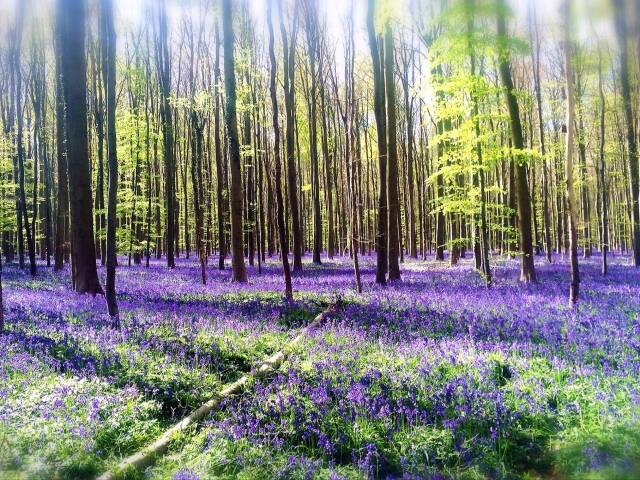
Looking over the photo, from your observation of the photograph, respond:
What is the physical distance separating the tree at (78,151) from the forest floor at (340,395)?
3879 mm

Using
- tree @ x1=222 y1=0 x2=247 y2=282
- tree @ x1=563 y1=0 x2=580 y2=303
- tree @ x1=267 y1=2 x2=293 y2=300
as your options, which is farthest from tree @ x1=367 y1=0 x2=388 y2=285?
tree @ x1=563 y1=0 x2=580 y2=303

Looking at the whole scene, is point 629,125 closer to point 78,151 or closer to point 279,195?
point 279,195

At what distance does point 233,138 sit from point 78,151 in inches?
185

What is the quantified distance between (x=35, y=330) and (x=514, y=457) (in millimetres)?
7667

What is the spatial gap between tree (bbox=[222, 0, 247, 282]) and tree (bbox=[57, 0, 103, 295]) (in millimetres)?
4254

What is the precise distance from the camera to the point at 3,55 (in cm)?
2791

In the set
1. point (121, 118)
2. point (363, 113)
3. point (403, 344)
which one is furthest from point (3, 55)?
point (403, 344)

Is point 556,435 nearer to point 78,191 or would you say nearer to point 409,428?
point 409,428

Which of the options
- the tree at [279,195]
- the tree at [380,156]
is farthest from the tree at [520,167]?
the tree at [279,195]

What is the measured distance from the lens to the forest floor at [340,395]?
3955mm

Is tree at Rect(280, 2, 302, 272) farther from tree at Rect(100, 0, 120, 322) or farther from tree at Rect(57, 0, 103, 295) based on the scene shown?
tree at Rect(100, 0, 120, 322)

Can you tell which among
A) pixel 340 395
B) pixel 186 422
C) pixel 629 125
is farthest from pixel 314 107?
pixel 186 422

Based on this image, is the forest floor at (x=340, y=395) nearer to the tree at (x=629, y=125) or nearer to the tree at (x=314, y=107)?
the tree at (x=629, y=125)

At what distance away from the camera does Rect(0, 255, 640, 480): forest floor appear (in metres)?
3.96
